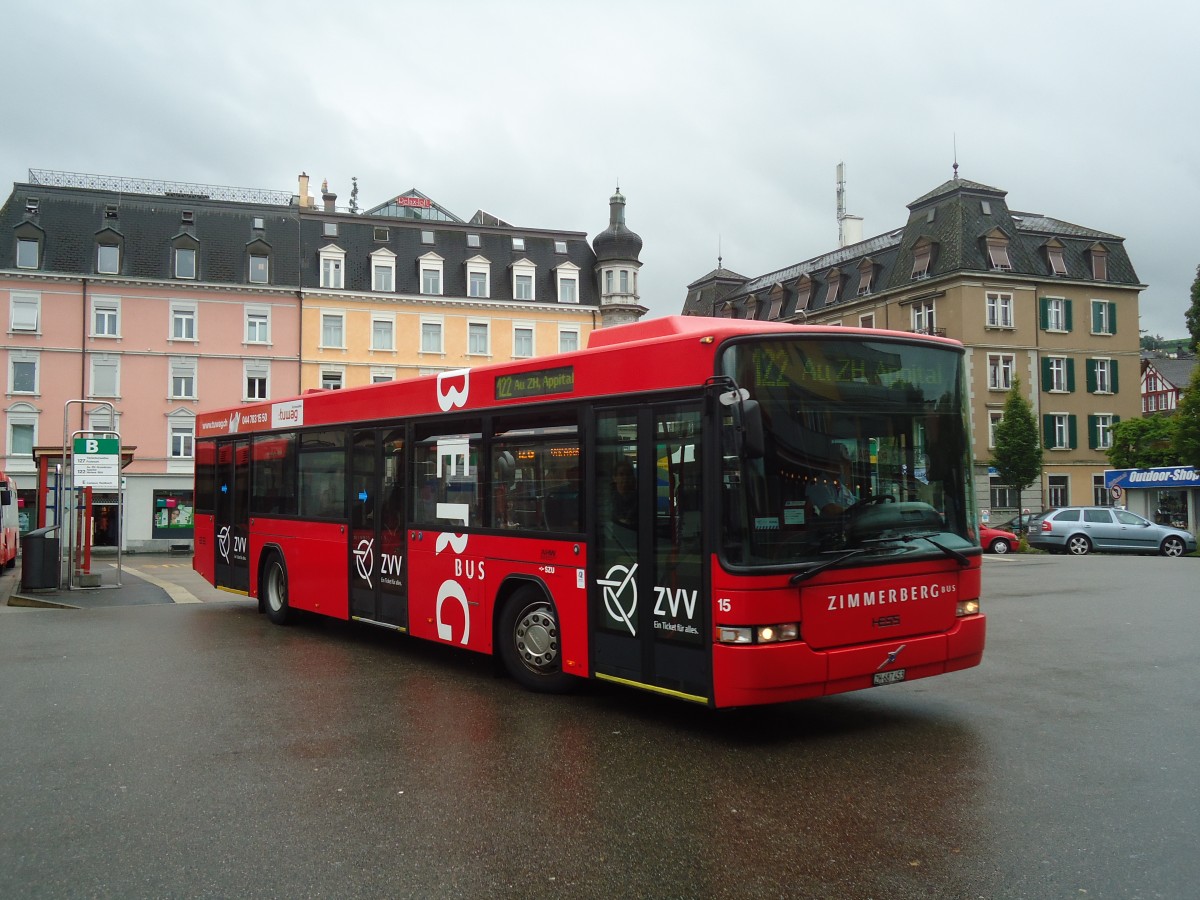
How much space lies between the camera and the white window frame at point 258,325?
5084 cm

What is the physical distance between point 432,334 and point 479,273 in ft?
13.9

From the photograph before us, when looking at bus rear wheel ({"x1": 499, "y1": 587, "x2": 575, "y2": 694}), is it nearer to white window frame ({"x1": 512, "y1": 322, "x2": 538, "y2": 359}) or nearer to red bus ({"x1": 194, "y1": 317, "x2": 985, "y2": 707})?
red bus ({"x1": 194, "y1": 317, "x2": 985, "y2": 707})

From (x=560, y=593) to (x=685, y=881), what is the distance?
383cm

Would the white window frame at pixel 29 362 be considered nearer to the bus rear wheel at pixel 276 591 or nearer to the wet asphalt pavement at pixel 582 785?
the bus rear wheel at pixel 276 591

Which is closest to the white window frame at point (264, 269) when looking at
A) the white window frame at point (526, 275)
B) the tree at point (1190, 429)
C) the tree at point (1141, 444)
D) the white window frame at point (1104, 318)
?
the white window frame at point (526, 275)

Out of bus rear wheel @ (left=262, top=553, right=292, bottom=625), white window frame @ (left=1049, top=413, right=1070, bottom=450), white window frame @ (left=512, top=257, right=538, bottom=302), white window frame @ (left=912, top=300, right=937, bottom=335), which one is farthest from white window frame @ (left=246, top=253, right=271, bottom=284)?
bus rear wheel @ (left=262, top=553, right=292, bottom=625)

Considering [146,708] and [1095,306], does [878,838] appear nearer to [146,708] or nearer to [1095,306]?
[146,708]

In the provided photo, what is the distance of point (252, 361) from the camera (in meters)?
50.7

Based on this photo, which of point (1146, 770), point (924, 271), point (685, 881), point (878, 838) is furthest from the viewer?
point (924, 271)

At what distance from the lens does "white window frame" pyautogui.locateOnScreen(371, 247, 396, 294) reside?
53562 mm

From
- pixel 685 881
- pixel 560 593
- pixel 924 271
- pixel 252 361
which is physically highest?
pixel 924 271

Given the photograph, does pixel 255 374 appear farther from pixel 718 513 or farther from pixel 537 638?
pixel 718 513

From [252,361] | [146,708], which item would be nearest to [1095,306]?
[252,361]

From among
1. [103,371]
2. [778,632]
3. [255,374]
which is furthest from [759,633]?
[103,371]
